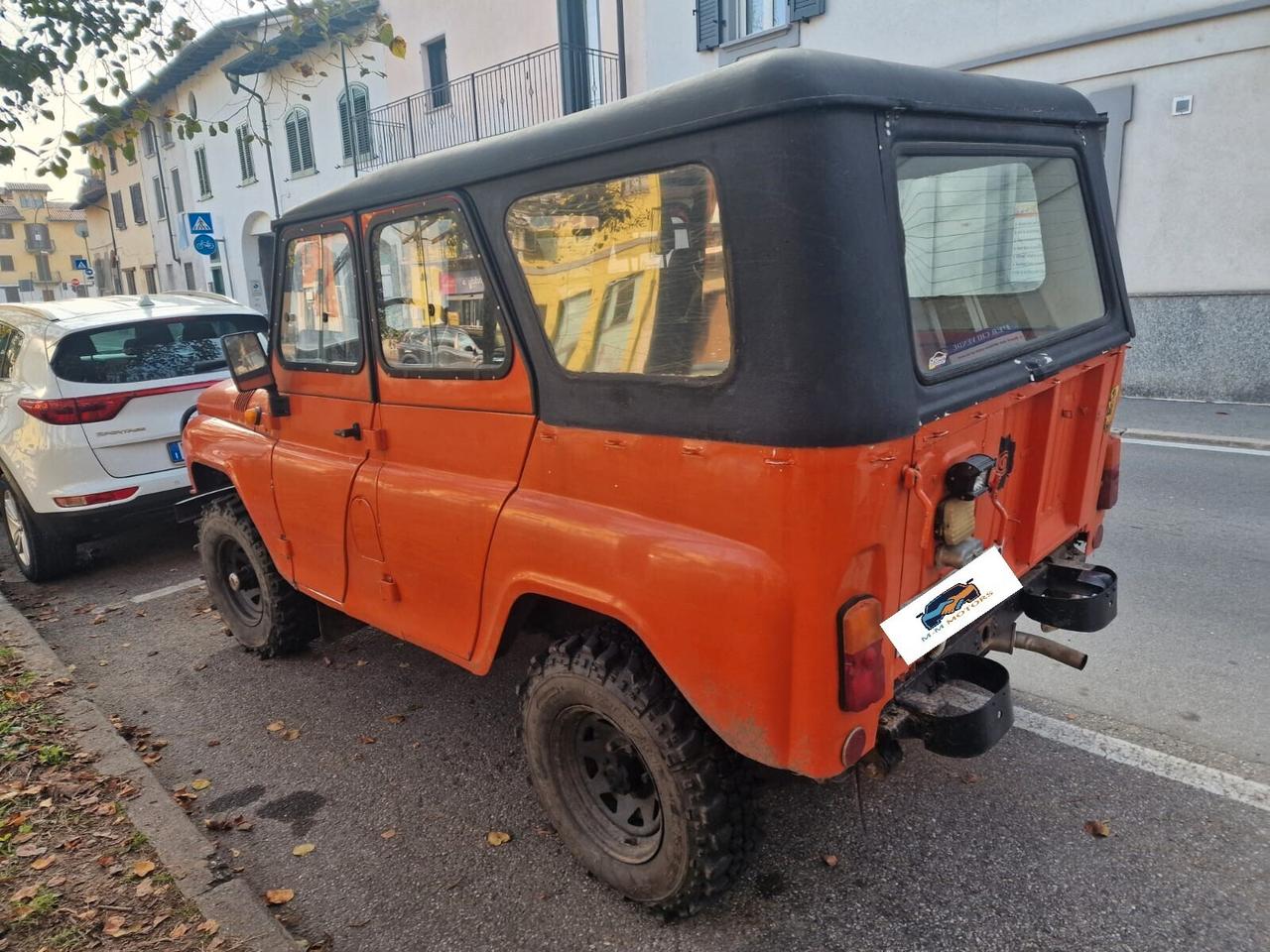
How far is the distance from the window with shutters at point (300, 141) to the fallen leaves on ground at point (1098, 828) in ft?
77.6

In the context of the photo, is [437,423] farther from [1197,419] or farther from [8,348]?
[1197,419]

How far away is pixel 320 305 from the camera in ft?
11.1

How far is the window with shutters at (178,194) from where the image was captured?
29.5 metres

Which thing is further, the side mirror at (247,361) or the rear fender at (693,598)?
the side mirror at (247,361)

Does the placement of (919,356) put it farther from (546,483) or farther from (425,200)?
(425,200)

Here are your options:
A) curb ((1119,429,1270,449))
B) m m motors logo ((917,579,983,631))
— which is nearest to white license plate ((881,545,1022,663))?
m m motors logo ((917,579,983,631))

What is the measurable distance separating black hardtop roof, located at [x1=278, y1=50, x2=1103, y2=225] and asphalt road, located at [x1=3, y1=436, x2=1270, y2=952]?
1.80m

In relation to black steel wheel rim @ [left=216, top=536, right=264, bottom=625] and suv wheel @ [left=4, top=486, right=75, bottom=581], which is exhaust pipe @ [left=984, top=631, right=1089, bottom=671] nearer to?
black steel wheel rim @ [left=216, top=536, right=264, bottom=625]

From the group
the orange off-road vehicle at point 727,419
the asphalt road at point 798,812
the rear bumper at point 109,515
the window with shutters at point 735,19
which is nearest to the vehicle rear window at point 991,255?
the orange off-road vehicle at point 727,419

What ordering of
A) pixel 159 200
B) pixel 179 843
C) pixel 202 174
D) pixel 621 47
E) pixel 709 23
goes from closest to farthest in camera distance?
1. pixel 179 843
2. pixel 709 23
3. pixel 621 47
4. pixel 202 174
5. pixel 159 200

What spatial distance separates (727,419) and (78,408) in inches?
191

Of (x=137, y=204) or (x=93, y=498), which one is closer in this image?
(x=93, y=498)

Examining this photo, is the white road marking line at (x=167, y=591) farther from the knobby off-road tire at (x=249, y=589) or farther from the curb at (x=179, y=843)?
the curb at (x=179, y=843)

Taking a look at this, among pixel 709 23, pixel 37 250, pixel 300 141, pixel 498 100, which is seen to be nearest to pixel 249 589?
pixel 709 23
